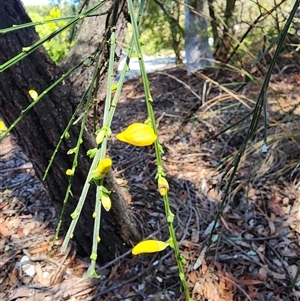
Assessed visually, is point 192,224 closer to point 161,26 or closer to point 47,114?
point 47,114

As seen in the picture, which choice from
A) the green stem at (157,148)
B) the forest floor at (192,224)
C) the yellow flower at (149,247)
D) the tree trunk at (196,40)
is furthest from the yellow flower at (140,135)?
the tree trunk at (196,40)

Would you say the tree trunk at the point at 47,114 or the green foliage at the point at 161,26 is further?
the green foliage at the point at 161,26

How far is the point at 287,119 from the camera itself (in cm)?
220

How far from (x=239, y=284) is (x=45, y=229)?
849 millimetres

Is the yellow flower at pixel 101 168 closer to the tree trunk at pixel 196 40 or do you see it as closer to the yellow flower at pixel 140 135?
the yellow flower at pixel 140 135

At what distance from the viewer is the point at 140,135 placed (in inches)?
15.3

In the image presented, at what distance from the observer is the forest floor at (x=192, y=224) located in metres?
1.42

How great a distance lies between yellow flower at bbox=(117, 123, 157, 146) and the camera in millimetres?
387

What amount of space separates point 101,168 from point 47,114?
908 mm

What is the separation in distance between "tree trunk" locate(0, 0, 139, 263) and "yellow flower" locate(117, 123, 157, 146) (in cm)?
75

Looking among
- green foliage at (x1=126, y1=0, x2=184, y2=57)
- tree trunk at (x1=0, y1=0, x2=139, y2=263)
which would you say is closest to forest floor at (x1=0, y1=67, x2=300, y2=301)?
tree trunk at (x1=0, y1=0, x2=139, y2=263)

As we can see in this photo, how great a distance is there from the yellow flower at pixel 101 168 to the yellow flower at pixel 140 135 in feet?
0.11

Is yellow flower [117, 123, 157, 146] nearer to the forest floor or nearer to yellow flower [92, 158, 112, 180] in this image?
yellow flower [92, 158, 112, 180]

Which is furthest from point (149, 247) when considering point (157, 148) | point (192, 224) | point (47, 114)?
point (192, 224)
